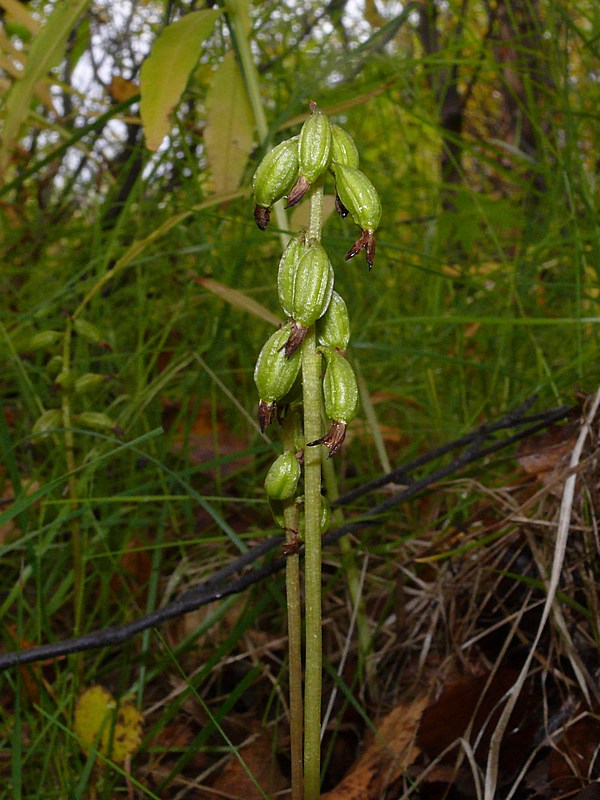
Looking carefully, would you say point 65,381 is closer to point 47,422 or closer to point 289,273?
point 47,422

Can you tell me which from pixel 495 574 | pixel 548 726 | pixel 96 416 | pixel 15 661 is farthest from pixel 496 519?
pixel 15 661

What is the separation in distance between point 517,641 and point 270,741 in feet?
1.59

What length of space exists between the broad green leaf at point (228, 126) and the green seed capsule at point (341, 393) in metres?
0.83

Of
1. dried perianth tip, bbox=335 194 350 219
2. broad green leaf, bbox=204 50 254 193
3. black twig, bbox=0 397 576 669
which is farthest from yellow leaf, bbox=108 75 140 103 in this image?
dried perianth tip, bbox=335 194 350 219

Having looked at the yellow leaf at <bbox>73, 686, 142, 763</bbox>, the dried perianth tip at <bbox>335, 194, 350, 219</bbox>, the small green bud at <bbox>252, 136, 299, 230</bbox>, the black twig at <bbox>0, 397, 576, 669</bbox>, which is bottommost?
the yellow leaf at <bbox>73, 686, 142, 763</bbox>

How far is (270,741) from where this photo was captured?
4.79 feet

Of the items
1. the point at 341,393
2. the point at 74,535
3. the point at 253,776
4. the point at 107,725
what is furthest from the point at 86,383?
the point at 341,393

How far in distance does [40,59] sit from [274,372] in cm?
95

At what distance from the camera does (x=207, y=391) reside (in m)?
2.39

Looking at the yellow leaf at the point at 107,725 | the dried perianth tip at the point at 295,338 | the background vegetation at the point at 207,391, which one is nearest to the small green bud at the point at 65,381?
the background vegetation at the point at 207,391

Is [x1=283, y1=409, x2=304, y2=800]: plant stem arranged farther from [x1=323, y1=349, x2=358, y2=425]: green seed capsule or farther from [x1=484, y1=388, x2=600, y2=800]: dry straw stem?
[x1=484, y1=388, x2=600, y2=800]: dry straw stem

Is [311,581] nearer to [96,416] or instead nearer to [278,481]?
[278,481]

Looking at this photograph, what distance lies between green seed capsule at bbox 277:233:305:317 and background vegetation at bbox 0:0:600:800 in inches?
18.4

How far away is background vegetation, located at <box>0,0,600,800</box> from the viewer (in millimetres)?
1427
